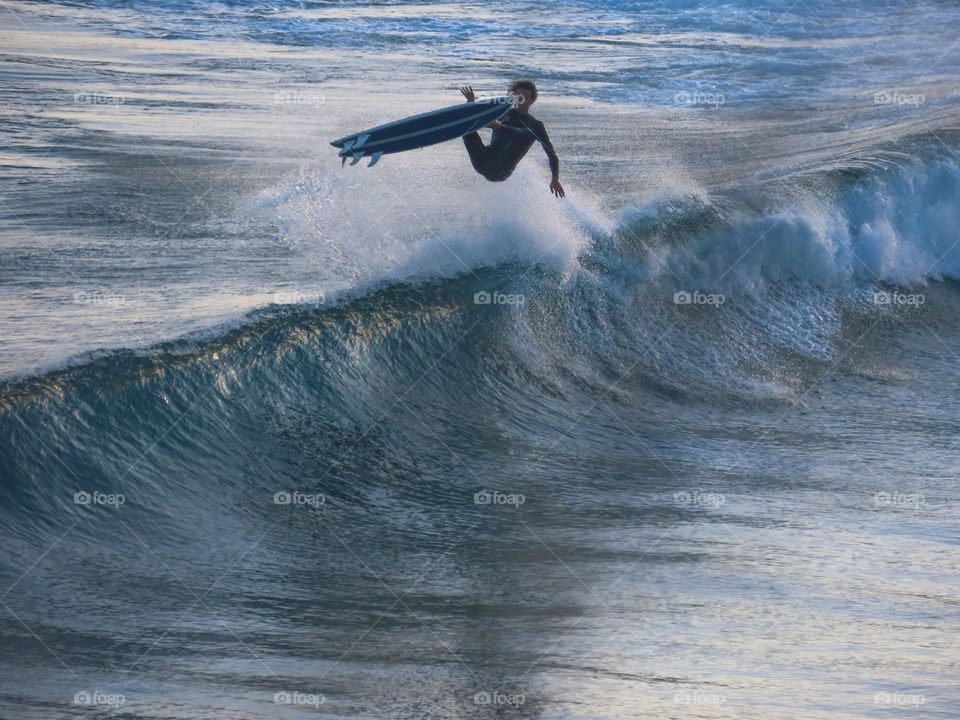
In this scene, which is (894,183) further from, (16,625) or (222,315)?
(16,625)

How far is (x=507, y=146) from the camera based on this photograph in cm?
1119

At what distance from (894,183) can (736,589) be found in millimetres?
10262

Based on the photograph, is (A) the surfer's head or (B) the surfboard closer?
(B) the surfboard

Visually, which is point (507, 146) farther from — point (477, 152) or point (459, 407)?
point (459, 407)

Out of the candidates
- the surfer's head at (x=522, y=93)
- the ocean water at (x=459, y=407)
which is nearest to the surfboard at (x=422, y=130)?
the surfer's head at (x=522, y=93)

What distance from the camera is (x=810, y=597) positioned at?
7352 mm

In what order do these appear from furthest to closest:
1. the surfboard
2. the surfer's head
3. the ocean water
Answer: the surfer's head, the surfboard, the ocean water

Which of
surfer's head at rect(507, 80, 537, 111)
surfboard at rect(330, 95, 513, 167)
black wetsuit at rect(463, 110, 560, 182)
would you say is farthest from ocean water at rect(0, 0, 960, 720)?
surfer's head at rect(507, 80, 537, 111)

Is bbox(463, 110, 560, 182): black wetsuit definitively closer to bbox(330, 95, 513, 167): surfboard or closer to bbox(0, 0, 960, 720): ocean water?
bbox(330, 95, 513, 167): surfboard

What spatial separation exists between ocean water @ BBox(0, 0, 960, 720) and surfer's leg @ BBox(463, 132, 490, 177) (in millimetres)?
1062

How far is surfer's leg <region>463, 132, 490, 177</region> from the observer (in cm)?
1100

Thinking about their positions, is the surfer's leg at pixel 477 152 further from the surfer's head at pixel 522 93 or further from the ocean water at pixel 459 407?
the ocean water at pixel 459 407

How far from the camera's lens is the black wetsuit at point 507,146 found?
11.0 metres

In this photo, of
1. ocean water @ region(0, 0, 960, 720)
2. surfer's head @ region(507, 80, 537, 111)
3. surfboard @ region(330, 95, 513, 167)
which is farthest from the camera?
surfer's head @ region(507, 80, 537, 111)
